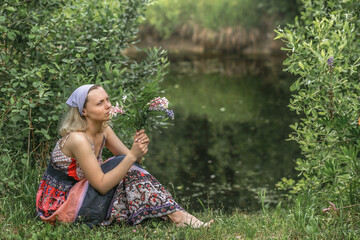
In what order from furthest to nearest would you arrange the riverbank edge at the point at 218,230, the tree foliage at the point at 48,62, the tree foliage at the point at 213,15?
1. the tree foliage at the point at 213,15
2. the tree foliage at the point at 48,62
3. the riverbank edge at the point at 218,230

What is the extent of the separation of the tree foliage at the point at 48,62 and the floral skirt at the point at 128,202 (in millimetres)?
878

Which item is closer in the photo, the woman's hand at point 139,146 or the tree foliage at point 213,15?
the woman's hand at point 139,146

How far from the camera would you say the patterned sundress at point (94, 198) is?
395 cm

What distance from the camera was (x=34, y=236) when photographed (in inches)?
146

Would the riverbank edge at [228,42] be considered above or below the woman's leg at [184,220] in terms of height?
below

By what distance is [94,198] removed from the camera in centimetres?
396

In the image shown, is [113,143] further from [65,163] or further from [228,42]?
[228,42]

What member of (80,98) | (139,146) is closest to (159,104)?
(139,146)

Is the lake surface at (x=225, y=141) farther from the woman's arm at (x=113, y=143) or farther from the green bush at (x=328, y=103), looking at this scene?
the green bush at (x=328, y=103)

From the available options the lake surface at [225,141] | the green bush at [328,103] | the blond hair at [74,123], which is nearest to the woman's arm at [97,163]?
the blond hair at [74,123]

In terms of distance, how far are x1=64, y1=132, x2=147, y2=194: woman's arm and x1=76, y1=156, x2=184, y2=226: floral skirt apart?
0.14m

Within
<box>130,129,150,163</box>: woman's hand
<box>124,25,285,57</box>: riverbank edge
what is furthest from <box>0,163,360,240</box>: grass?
<box>124,25,285,57</box>: riverbank edge

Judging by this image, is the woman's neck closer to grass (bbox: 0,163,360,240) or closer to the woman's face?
the woman's face

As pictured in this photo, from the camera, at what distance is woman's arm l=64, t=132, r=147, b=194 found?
385 centimetres
